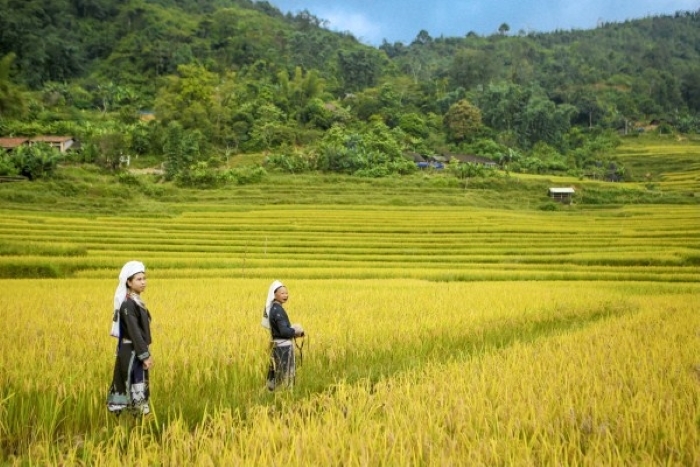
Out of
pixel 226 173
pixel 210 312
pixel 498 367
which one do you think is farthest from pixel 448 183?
pixel 498 367

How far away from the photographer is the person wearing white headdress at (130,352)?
4102 millimetres

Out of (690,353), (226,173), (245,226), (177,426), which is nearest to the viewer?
(177,426)

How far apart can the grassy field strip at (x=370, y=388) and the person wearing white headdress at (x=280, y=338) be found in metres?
0.22

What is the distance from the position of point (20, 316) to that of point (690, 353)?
8298 mm

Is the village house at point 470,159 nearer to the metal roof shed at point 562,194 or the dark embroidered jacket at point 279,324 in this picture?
the metal roof shed at point 562,194

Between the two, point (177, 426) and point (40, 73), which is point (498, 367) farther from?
point (40, 73)

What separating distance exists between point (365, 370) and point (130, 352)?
2406 mm

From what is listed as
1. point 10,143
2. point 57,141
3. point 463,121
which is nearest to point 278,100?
point 463,121

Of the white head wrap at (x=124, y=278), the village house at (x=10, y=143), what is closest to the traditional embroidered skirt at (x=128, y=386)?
the white head wrap at (x=124, y=278)

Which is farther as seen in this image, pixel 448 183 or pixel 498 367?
pixel 448 183

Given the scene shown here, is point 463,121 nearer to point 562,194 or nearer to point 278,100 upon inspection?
point 278,100

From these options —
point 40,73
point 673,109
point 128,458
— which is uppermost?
point 40,73

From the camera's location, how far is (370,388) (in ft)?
15.6

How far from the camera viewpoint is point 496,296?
36.0ft
